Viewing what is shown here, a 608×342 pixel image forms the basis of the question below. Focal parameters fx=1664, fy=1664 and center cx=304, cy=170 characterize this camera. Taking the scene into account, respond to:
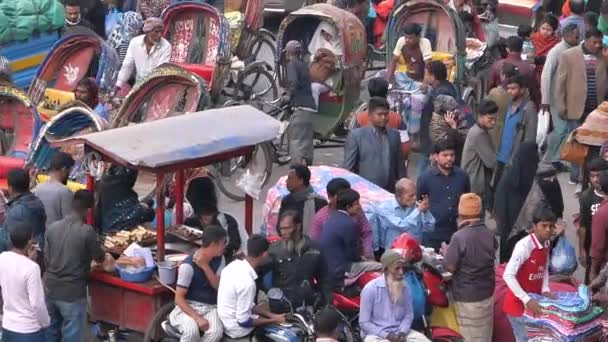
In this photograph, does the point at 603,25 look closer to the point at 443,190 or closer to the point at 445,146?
the point at 445,146

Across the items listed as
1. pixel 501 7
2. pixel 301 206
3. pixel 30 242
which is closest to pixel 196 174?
pixel 301 206

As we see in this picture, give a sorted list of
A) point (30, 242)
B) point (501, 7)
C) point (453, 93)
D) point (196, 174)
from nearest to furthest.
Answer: point (30, 242)
point (196, 174)
point (453, 93)
point (501, 7)

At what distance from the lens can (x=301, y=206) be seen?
13.1 metres

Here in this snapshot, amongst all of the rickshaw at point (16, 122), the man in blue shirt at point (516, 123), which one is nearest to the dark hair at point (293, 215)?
the man in blue shirt at point (516, 123)

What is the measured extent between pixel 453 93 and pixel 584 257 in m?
3.01

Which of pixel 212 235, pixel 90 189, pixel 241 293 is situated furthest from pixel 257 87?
pixel 241 293

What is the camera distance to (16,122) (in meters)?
16.3

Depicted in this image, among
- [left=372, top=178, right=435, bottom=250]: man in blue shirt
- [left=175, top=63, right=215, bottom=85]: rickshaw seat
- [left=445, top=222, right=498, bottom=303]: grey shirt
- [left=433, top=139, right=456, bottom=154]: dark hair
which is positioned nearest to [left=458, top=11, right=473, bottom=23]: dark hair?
[left=175, top=63, right=215, bottom=85]: rickshaw seat

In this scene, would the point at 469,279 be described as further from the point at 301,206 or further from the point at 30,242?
the point at 30,242

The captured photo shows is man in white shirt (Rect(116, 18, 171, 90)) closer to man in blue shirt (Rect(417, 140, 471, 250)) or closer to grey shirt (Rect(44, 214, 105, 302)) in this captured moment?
man in blue shirt (Rect(417, 140, 471, 250))

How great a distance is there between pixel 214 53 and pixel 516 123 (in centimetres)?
413

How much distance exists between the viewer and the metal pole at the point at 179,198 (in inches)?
505

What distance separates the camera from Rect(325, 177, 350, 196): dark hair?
1255 cm

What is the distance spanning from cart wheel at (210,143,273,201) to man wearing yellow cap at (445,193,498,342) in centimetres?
392
